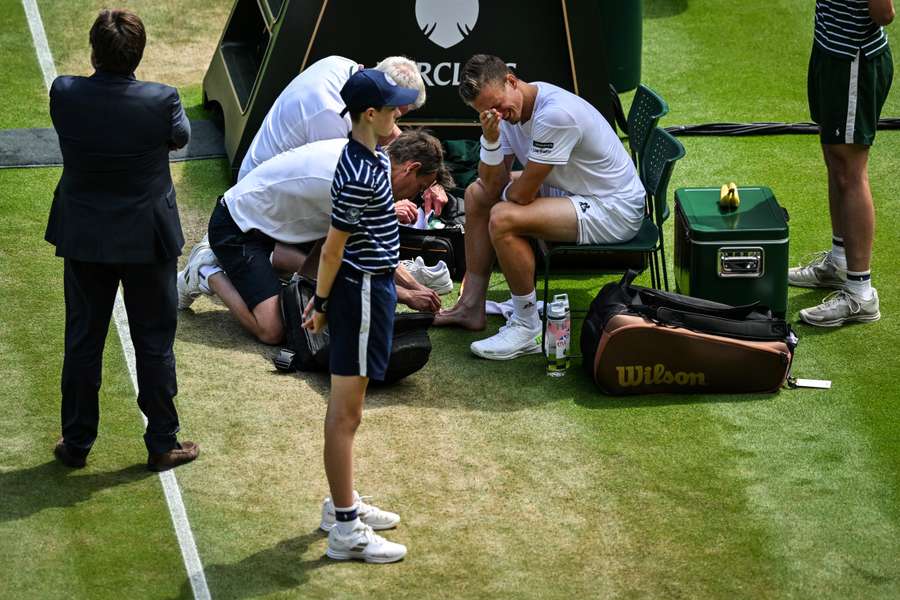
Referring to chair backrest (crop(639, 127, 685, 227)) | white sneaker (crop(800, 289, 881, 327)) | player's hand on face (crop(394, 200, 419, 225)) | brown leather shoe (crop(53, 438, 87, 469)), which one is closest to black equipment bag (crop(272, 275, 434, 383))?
player's hand on face (crop(394, 200, 419, 225))

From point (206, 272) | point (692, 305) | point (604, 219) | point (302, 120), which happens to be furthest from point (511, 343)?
point (302, 120)

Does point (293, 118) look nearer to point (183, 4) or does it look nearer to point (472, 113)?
point (472, 113)

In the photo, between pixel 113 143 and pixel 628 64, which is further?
pixel 628 64

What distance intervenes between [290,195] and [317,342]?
0.83 m

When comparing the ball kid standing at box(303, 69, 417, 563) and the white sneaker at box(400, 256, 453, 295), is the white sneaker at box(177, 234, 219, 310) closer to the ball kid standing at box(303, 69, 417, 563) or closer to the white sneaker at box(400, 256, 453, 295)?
the white sneaker at box(400, 256, 453, 295)

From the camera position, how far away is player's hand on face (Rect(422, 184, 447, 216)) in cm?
788

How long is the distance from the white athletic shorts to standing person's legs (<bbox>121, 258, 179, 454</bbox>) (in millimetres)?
2228

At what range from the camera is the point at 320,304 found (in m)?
5.04

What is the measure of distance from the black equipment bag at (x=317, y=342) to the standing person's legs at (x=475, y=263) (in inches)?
13.5

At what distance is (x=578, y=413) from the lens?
252 inches

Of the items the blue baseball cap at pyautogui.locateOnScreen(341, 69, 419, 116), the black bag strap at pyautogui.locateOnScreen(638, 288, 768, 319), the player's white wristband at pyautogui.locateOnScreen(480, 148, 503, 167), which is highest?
the blue baseball cap at pyautogui.locateOnScreen(341, 69, 419, 116)

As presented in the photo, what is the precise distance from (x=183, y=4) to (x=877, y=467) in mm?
7436

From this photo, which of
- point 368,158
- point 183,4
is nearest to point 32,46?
point 183,4

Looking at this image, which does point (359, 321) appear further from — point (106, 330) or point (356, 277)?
point (106, 330)
